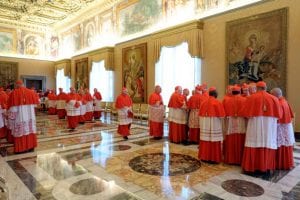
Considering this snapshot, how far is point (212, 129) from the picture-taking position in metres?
5.26

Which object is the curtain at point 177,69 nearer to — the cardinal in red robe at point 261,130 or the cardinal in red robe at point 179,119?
the cardinal in red robe at point 179,119

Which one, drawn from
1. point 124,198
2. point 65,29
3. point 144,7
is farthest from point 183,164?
A: point 65,29

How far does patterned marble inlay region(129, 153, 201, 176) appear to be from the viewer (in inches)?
190

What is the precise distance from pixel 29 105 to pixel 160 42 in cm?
710

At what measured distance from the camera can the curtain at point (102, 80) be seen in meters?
15.9

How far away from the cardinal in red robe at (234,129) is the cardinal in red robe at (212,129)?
0.50 feet

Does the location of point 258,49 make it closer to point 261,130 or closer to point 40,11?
point 261,130

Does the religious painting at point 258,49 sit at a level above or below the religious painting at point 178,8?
below

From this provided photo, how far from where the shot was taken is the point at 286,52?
755cm

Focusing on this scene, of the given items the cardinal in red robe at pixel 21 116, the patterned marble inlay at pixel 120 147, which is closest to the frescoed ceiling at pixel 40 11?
the cardinal in red robe at pixel 21 116

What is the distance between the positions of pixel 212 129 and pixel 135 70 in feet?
29.5

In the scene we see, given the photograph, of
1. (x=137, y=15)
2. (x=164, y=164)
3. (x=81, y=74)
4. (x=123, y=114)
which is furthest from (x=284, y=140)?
(x=81, y=74)

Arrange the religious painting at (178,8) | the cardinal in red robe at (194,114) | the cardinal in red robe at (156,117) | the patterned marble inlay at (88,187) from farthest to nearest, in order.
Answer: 1. the religious painting at (178,8)
2. the cardinal in red robe at (156,117)
3. the cardinal in red robe at (194,114)
4. the patterned marble inlay at (88,187)

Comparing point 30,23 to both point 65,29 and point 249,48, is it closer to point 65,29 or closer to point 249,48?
point 65,29
